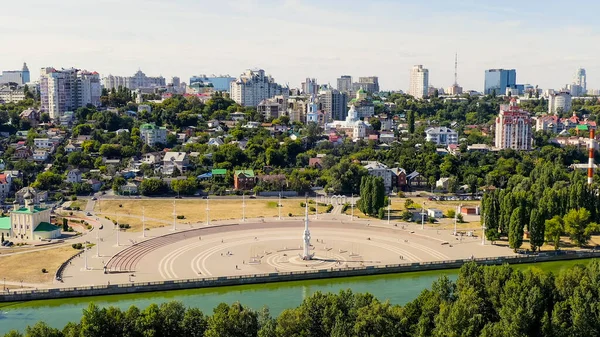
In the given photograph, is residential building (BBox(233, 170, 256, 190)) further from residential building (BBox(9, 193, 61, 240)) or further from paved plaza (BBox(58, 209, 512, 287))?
residential building (BBox(9, 193, 61, 240))

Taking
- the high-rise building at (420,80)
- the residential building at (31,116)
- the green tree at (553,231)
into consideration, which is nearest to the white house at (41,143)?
the residential building at (31,116)

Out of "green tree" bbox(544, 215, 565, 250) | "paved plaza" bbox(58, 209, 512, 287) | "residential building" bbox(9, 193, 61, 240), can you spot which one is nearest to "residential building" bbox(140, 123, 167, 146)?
"paved plaza" bbox(58, 209, 512, 287)

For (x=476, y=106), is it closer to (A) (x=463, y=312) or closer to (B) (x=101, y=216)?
(B) (x=101, y=216)

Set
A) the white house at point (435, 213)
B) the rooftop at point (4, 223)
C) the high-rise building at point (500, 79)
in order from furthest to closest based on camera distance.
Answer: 1. the high-rise building at point (500, 79)
2. the white house at point (435, 213)
3. the rooftop at point (4, 223)

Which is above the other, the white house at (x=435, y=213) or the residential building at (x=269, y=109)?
the residential building at (x=269, y=109)

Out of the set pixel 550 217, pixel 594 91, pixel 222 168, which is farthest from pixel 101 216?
pixel 594 91

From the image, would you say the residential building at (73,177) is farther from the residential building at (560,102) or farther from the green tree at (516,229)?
the residential building at (560,102)
